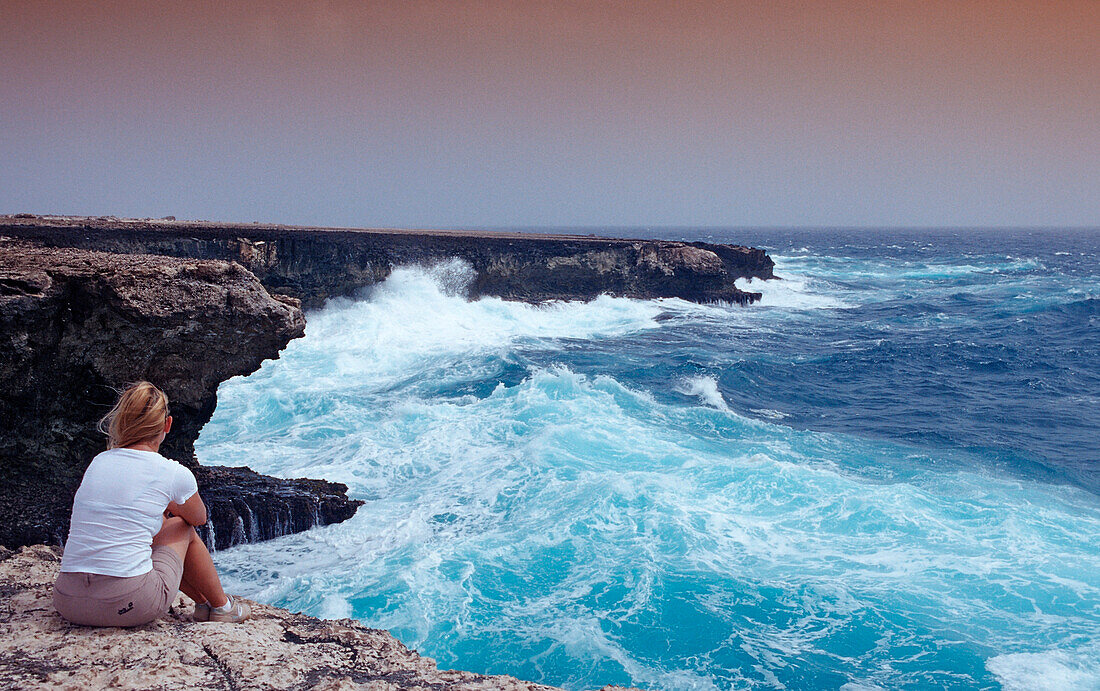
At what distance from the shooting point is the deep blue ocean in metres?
6.25

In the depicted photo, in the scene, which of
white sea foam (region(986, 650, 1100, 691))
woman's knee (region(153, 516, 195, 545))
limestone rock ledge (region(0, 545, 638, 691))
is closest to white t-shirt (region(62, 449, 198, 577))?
woman's knee (region(153, 516, 195, 545))

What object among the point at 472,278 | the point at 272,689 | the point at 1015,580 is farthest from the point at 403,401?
the point at 472,278

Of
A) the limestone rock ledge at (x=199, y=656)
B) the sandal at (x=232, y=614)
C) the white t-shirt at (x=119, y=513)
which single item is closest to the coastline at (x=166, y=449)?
the limestone rock ledge at (x=199, y=656)

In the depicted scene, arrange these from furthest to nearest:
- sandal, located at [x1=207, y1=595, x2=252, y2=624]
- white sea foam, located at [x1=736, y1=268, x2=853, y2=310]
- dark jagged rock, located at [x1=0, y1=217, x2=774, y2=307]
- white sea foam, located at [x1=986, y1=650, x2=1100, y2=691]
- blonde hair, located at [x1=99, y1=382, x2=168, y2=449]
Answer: white sea foam, located at [x1=736, y1=268, x2=853, y2=310]
dark jagged rock, located at [x1=0, y1=217, x2=774, y2=307]
white sea foam, located at [x1=986, y1=650, x2=1100, y2=691]
sandal, located at [x1=207, y1=595, x2=252, y2=624]
blonde hair, located at [x1=99, y1=382, x2=168, y2=449]

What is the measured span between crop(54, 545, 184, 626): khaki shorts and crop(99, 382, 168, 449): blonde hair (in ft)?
2.01

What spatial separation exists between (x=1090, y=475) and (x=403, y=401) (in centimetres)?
1225

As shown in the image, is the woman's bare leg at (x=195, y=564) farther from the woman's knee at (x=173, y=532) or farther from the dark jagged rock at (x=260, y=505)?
the dark jagged rock at (x=260, y=505)

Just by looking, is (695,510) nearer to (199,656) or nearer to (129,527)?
(199,656)

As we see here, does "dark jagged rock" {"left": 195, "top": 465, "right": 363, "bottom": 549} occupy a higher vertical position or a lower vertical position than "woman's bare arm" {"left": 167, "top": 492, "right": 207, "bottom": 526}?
lower

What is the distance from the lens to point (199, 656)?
311 cm

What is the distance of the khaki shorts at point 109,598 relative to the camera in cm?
314

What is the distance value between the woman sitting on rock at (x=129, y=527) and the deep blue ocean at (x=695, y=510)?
3342 millimetres

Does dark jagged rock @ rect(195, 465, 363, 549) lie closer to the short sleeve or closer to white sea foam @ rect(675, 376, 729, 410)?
the short sleeve

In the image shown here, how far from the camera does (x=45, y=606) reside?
3.42 metres
